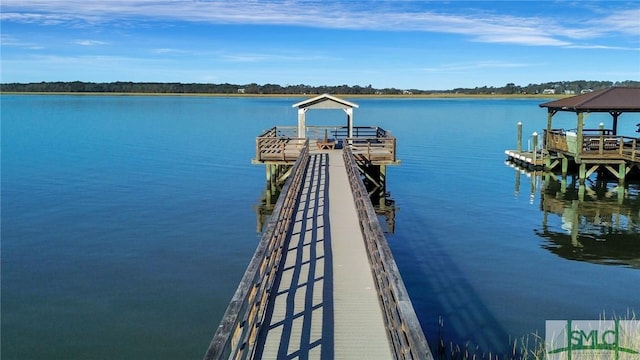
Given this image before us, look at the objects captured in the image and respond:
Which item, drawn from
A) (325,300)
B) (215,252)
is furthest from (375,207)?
(325,300)

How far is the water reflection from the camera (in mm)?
16281

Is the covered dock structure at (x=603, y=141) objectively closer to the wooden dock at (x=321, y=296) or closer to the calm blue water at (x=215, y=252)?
the calm blue water at (x=215, y=252)

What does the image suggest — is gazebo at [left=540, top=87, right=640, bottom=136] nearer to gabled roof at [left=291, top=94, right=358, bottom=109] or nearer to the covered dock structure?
the covered dock structure

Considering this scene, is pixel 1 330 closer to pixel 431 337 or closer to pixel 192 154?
pixel 431 337

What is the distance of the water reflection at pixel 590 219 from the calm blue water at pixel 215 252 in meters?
0.09

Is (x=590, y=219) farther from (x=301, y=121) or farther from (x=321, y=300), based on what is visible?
(x=321, y=300)

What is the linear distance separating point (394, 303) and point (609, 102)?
22.2m

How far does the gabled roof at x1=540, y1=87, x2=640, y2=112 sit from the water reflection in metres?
3.40

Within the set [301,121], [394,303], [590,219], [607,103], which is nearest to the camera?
[394,303]

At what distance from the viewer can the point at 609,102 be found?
984 inches

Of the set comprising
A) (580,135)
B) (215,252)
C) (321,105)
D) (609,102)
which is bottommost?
(215,252)

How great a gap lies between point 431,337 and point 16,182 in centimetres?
2221

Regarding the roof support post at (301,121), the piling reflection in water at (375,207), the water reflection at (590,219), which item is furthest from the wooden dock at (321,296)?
the roof support post at (301,121)

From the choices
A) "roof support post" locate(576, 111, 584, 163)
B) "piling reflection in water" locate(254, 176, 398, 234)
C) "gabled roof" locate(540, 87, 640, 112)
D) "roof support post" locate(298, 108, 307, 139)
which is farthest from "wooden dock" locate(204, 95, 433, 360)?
"gabled roof" locate(540, 87, 640, 112)
